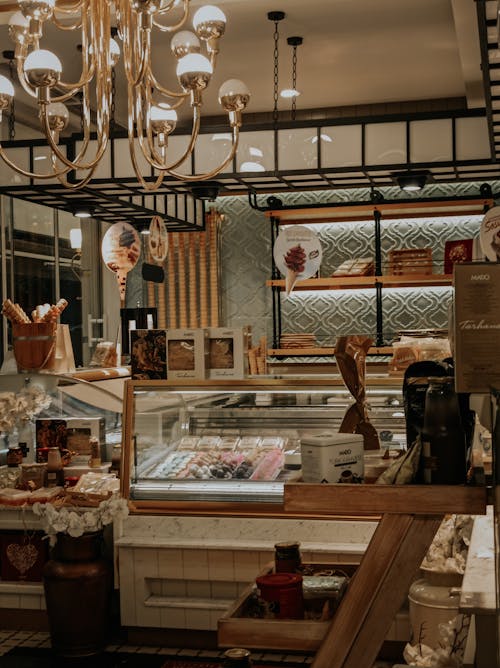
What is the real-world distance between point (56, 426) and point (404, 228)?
17.6ft

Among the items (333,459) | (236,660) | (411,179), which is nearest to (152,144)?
(333,459)

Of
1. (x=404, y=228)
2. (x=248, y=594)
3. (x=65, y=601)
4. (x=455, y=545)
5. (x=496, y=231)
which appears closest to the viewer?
(x=248, y=594)

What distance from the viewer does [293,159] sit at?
6.48 m

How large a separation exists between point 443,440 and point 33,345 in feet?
12.5

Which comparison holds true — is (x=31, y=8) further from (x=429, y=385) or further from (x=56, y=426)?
(x=56, y=426)

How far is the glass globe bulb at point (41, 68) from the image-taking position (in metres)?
3.31

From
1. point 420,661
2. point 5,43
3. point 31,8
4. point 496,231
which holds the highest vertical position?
point 5,43

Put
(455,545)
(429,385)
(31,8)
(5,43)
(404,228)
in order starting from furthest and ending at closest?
(404,228) < (5,43) < (455,545) < (31,8) < (429,385)

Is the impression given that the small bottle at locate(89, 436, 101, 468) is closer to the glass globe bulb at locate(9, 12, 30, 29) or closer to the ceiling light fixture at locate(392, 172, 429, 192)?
the glass globe bulb at locate(9, 12, 30, 29)

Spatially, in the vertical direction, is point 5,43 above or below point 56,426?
above

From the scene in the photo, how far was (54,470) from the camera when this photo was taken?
17.2 feet

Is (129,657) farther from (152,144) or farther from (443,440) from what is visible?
(443,440)

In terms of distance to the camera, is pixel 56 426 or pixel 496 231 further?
pixel 496 231

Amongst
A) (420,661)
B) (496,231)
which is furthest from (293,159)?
(420,661)
